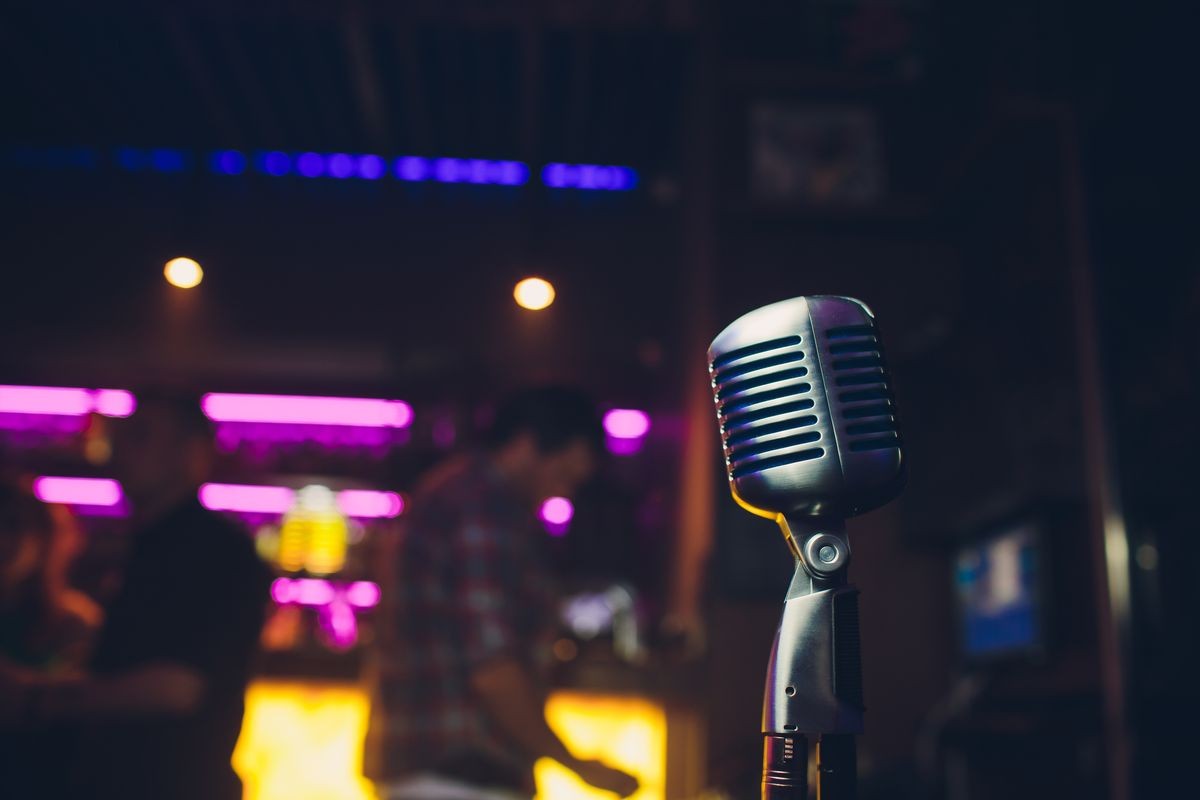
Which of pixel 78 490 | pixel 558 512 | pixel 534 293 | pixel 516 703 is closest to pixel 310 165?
pixel 534 293

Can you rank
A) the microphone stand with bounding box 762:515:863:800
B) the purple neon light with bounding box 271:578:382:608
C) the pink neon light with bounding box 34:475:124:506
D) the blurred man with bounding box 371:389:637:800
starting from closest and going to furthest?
the microphone stand with bounding box 762:515:863:800
the blurred man with bounding box 371:389:637:800
the pink neon light with bounding box 34:475:124:506
the purple neon light with bounding box 271:578:382:608

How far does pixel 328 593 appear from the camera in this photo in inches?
235

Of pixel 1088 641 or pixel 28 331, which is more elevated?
pixel 28 331

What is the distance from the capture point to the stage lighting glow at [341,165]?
14.8ft

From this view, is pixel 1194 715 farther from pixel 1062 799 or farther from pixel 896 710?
pixel 896 710

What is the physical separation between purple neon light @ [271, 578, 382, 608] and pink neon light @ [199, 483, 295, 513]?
0.47m

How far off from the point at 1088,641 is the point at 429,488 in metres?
1.57

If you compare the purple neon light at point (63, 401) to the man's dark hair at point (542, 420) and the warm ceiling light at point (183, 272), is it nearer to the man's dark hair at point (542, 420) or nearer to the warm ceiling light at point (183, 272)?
the warm ceiling light at point (183, 272)

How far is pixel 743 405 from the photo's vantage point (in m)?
0.69

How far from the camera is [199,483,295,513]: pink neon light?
18.6 feet

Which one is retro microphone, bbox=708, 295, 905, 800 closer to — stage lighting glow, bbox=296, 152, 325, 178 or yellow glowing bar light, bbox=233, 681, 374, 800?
yellow glowing bar light, bbox=233, 681, 374, 800

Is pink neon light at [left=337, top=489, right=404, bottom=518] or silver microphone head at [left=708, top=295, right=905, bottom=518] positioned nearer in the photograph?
silver microphone head at [left=708, top=295, right=905, bottom=518]

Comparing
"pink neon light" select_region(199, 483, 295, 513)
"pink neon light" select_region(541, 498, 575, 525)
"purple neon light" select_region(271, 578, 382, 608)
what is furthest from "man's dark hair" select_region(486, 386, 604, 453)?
"purple neon light" select_region(271, 578, 382, 608)

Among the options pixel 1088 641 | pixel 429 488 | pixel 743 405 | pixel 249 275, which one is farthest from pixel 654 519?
pixel 743 405
